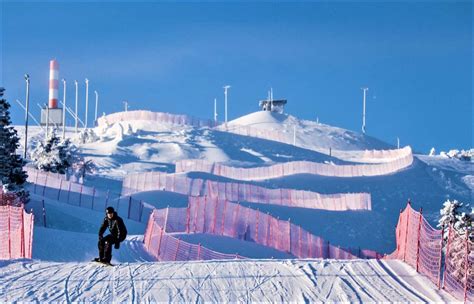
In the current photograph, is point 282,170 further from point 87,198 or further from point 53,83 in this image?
point 53,83

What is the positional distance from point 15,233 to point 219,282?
39.9 feet

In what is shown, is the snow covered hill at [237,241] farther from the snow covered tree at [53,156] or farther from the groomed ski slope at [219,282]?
the snow covered tree at [53,156]

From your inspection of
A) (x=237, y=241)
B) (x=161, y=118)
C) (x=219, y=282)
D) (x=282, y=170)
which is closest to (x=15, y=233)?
(x=237, y=241)

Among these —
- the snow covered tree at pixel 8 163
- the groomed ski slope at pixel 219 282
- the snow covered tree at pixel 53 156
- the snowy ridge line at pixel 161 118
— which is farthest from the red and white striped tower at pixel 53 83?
the groomed ski slope at pixel 219 282

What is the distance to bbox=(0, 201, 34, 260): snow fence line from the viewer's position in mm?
28188

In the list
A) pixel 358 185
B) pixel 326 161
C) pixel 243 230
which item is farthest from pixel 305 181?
pixel 243 230

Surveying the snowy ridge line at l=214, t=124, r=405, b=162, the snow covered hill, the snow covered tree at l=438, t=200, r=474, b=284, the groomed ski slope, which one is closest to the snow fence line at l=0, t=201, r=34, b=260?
the snow covered hill

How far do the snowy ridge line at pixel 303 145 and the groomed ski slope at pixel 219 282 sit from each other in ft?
232

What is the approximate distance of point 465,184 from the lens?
8494 cm

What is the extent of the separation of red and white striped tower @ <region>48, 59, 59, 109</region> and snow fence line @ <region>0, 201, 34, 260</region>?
7699 centimetres

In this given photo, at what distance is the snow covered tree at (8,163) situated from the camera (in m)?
43.8

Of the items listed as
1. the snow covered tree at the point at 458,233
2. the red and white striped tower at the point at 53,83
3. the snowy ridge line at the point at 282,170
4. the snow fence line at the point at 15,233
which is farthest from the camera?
the red and white striped tower at the point at 53,83

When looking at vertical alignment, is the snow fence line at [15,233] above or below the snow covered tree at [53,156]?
below

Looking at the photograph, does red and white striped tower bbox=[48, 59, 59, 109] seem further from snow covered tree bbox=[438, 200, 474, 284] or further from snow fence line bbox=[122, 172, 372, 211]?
snow covered tree bbox=[438, 200, 474, 284]
